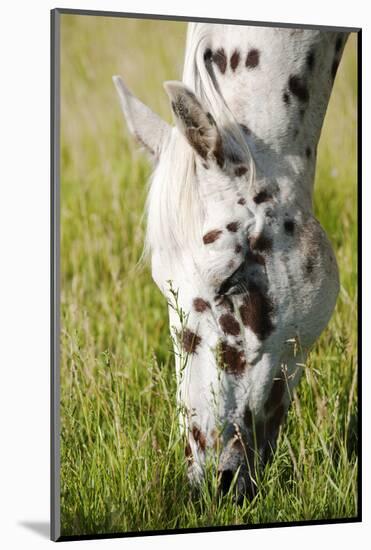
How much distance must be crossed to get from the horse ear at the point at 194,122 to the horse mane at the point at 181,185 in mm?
32

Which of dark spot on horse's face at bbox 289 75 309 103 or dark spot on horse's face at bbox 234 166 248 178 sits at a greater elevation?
dark spot on horse's face at bbox 289 75 309 103

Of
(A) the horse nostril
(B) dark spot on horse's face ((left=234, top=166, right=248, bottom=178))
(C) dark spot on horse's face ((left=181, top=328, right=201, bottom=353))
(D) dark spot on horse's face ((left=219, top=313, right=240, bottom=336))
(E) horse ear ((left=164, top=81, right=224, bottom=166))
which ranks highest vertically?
(E) horse ear ((left=164, top=81, right=224, bottom=166))

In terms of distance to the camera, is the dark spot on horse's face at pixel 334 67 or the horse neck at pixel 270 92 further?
the dark spot on horse's face at pixel 334 67

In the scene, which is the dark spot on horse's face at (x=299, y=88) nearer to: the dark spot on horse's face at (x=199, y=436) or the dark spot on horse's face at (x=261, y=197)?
the dark spot on horse's face at (x=261, y=197)

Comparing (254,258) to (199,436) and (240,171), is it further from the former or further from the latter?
(199,436)

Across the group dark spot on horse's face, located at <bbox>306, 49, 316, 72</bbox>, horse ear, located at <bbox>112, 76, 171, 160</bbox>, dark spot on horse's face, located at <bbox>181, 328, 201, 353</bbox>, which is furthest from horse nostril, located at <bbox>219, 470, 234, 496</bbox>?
dark spot on horse's face, located at <bbox>306, 49, 316, 72</bbox>

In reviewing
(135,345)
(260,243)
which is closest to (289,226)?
(260,243)

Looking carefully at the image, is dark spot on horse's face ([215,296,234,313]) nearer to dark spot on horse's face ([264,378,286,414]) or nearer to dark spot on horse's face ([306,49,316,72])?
dark spot on horse's face ([264,378,286,414])

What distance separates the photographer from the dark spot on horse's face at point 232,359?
7.82 feet

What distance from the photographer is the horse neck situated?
2451 millimetres

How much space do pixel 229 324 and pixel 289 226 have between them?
275 mm

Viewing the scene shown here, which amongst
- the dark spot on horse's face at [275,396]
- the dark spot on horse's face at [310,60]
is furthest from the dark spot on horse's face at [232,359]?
the dark spot on horse's face at [310,60]

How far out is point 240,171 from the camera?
7.90 ft

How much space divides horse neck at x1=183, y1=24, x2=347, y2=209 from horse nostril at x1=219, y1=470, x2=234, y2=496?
68 cm
